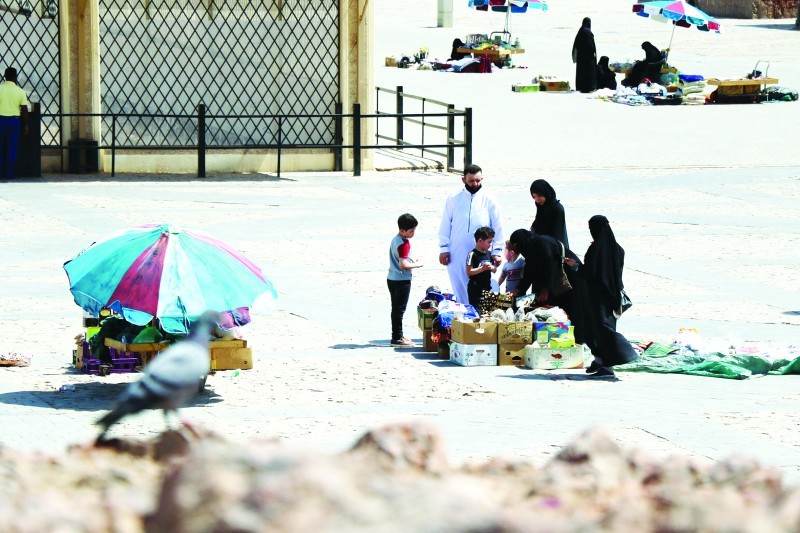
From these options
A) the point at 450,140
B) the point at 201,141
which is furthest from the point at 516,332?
the point at 450,140

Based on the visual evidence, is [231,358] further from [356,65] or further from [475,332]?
[356,65]

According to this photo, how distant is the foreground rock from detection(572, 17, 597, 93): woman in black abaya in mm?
32496

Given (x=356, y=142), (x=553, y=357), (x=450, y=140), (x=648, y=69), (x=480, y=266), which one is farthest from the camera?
(x=648, y=69)

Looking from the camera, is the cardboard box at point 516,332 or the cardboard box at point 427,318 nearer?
the cardboard box at point 516,332

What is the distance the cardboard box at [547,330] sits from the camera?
1172 cm

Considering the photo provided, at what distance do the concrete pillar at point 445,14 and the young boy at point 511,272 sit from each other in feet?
139

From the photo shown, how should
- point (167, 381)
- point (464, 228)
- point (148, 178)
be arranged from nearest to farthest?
point (167, 381) < point (464, 228) < point (148, 178)

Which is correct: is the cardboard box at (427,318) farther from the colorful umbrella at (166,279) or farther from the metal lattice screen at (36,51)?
the metal lattice screen at (36,51)

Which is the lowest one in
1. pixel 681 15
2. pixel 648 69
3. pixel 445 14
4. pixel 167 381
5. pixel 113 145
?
pixel 167 381

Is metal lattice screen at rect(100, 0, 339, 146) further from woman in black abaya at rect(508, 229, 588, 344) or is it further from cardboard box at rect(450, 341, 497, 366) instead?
cardboard box at rect(450, 341, 497, 366)

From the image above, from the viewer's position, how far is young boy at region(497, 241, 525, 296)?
1269 centimetres

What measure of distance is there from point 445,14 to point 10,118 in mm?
33406

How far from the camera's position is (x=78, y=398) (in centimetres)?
1040

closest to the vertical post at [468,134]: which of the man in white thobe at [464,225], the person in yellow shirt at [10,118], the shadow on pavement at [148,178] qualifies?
the shadow on pavement at [148,178]
